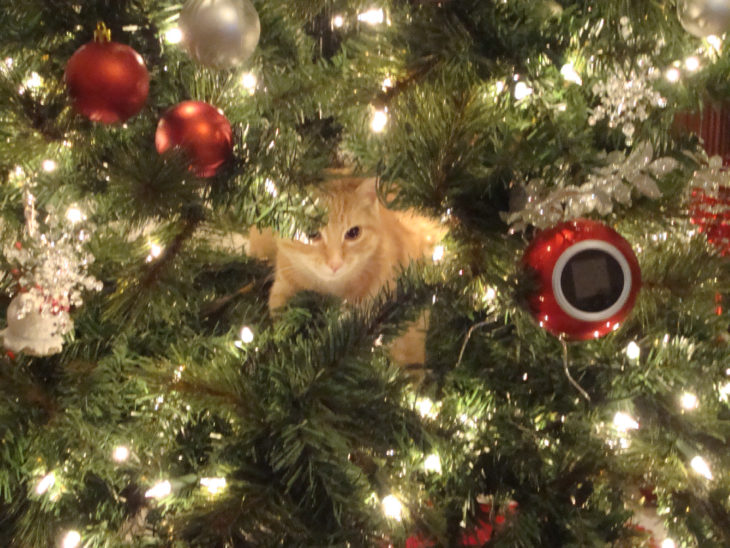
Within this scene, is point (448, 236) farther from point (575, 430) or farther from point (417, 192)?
point (575, 430)

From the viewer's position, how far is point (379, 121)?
0.68 meters

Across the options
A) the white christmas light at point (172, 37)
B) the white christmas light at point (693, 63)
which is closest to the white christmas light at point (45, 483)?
the white christmas light at point (172, 37)

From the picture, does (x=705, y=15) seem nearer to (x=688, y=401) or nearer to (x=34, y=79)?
(x=688, y=401)

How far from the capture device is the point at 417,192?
20.4 inches

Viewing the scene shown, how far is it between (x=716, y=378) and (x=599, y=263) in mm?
234

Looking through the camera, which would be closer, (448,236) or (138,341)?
(448,236)

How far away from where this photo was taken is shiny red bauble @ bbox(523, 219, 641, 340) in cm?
50

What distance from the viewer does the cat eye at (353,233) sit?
3.37 feet

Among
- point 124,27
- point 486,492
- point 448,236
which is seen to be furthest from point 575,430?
point 124,27

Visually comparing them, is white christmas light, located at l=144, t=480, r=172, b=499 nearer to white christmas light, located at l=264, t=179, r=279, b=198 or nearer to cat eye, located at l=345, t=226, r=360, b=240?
white christmas light, located at l=264, t=179, r=279, b=198

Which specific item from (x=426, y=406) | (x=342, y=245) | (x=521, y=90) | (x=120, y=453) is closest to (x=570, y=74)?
(x=521, y=90)

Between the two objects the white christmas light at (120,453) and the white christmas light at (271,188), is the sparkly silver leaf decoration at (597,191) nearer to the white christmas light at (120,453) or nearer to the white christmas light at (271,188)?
the white christmas light at (271,188)

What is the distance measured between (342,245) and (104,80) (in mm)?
548

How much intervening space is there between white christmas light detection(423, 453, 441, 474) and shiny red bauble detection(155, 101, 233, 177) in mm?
330
